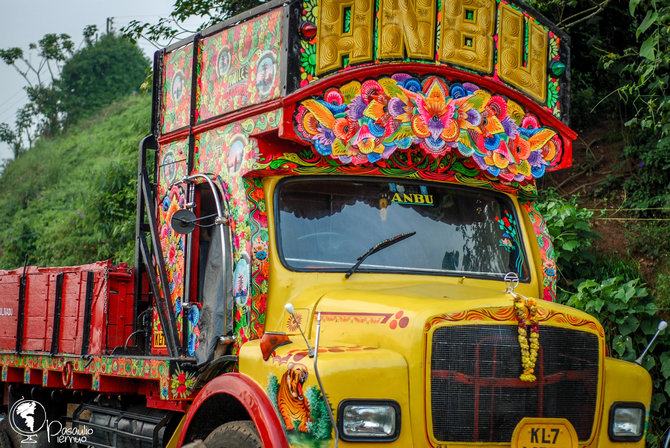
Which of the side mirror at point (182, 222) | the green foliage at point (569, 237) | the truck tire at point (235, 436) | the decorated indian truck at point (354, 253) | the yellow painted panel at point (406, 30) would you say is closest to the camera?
the decorated indian truck at point (354, 253)

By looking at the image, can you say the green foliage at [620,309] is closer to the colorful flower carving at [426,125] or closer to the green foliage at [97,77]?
the colorful flower carving at [426,125]

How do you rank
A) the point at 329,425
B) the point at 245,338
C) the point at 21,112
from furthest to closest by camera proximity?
1. the point at 21,112
2. the point at 245,338
3. the point at 329,425

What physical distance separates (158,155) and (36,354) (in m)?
2.32

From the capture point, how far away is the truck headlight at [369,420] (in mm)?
4238

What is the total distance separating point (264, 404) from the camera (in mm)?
4578

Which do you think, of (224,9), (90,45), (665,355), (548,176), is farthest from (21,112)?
(665,355)

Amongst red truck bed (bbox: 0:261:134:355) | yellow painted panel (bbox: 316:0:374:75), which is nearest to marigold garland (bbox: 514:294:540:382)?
yellow painted panel (bbox: 316:0:374:75)

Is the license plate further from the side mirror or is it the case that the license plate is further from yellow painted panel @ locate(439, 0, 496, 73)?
yellow painted panel @ locate(439, 0, 496, 73)

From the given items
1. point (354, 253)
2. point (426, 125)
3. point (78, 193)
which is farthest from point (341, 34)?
point (78, 193)

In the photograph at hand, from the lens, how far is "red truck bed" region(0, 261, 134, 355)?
710 centimetres

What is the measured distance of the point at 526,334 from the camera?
452cm

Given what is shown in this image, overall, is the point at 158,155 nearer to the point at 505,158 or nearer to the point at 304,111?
the point at 304,111

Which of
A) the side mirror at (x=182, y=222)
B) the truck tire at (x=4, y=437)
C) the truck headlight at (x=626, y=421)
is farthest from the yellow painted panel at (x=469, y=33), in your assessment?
the truck tire at (x=4, y=437)

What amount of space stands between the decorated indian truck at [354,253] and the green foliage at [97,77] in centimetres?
3577
